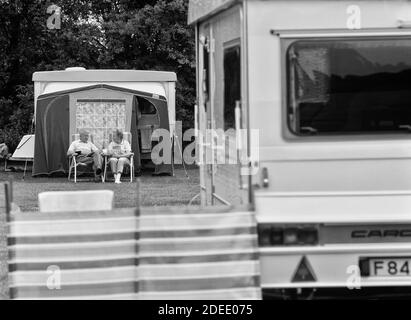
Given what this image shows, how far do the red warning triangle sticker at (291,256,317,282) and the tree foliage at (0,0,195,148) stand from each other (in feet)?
62.0

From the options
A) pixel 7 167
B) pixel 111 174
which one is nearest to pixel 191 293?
pixel 111 174

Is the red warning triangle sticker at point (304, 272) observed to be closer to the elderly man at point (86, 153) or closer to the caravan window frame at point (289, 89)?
the caravan window frame at point (289, 89)

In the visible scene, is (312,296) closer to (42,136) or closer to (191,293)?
(191,293)

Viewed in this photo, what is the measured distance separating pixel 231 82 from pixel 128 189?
9.62m

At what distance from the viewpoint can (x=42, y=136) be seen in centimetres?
1762

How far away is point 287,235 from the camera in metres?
5.23

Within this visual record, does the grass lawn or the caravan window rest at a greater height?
the caravan window

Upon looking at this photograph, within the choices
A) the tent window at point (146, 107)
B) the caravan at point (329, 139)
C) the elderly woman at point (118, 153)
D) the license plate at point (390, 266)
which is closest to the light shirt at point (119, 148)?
the elderly woman at point (118, 153)

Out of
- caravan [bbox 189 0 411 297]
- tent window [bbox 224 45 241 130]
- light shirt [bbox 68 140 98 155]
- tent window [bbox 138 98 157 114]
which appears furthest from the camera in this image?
tent window [bbox 138 98 157 114]

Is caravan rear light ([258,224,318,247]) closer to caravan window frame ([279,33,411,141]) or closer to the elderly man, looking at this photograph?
caravan window frame ([279,33,411,141])

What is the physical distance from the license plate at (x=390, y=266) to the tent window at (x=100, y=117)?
13.0 meters

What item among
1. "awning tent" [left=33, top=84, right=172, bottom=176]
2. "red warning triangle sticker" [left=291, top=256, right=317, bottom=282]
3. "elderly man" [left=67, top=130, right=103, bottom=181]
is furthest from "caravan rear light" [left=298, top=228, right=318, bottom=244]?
"awning tent" [left=33, top=84, right=172, bottom=176]

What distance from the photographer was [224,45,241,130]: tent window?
5.59 m
